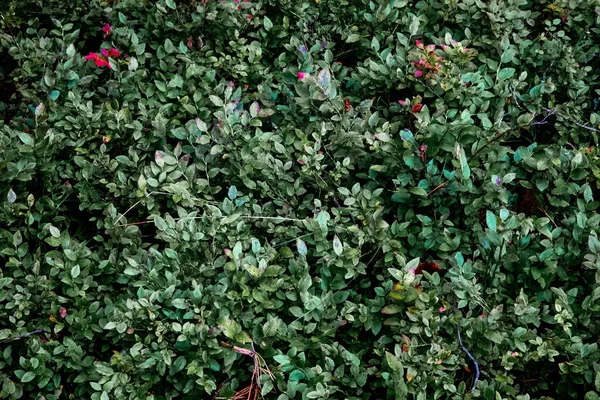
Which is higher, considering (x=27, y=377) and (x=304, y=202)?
(x=304, y=202)

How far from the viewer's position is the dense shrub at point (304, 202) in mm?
2254

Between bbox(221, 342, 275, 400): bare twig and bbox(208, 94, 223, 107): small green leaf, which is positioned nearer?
bbox(221, 342, 275, 400): bare twig

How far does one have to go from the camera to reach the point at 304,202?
263cm

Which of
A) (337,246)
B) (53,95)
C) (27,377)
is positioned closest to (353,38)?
(337,246)

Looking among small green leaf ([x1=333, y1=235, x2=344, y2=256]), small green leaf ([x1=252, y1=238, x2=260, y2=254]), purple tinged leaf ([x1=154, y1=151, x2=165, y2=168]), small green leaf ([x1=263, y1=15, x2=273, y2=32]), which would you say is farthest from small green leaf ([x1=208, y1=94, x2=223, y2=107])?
small green leaf ([x1=333, y1=235, x2=344, y2=256])

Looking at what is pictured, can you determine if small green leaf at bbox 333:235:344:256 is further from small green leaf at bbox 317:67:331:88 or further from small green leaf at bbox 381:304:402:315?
small green leaf at bbox 317:67:331:88

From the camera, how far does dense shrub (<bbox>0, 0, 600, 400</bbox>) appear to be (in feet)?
7.39

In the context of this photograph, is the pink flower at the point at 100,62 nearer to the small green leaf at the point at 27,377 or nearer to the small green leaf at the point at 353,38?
the small green leaf at the point at 353,38

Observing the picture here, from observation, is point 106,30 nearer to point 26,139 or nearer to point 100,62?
point 100,62

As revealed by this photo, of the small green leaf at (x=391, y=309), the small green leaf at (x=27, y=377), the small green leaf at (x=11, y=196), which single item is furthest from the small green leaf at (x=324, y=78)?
the small green leaf at (x=27, y=377)

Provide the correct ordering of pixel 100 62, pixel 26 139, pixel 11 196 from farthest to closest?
1. pixel 100 62
2. pixel 26 139
3. pixel 11 196

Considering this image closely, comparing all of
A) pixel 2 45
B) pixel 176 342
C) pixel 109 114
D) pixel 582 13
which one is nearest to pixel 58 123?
pixel 109 114

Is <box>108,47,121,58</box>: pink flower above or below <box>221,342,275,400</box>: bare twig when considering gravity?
above

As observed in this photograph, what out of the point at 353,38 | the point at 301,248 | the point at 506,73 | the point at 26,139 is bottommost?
the point at 26,139
